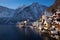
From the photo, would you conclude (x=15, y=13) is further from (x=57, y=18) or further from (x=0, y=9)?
(x=57, y=18)

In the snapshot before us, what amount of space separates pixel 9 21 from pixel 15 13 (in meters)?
5.31

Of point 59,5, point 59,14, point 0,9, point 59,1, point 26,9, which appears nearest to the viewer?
point 59,14

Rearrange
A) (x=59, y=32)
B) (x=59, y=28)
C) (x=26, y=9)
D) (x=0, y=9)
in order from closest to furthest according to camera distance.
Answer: (x=59, y=32) → (x=59, y=28) → (x=26, y=9) → (x=0, y=9)

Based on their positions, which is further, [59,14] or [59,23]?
[59,14]

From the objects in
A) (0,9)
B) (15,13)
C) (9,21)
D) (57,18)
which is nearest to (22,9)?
(15,13)

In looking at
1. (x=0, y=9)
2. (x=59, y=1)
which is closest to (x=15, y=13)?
(x=0, y=9)

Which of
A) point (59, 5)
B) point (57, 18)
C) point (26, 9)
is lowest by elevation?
point (57, 18)

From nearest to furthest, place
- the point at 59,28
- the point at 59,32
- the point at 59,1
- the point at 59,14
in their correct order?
the point at 59,32
the point at 59,28
the point at 59,14
the point at 59,1

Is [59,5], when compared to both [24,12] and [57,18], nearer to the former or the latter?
[57,18]

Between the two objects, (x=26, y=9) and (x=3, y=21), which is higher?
(x=26, y=9)

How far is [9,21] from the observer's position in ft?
225

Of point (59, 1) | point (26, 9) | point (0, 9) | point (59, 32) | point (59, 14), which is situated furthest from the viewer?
point (0, 9)

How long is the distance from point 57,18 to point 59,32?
3.56m

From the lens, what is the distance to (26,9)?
67.9 metres
